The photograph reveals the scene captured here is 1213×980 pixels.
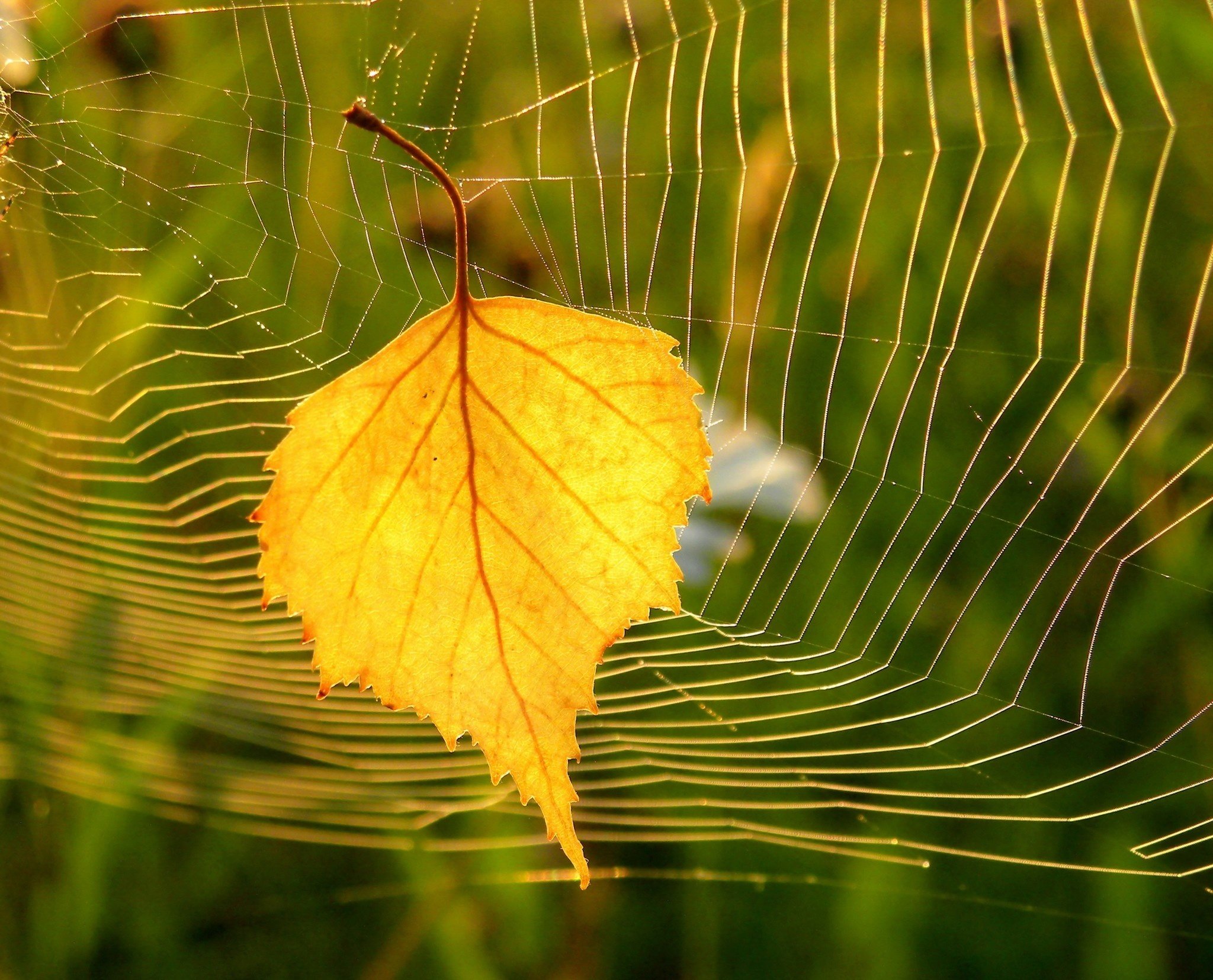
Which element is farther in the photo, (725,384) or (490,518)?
(725,384)

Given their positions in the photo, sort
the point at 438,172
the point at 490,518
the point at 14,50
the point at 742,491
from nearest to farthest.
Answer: the point at 438,172
the point at 490,518
the point at 14,50
the point at 742,491

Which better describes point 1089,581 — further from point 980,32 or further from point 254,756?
point 254,756

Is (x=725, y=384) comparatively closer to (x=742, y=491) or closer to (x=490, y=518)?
(x=742, y=491)

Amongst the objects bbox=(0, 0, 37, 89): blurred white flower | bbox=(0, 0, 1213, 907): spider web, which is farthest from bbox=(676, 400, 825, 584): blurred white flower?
bbox=(0, 0, 37, 89): blurred white flower

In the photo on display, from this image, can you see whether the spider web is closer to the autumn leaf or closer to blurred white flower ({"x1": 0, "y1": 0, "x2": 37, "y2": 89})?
blurred white flower ({"x1": 0, "y1": 0, "x2": 37, "y2": 89})

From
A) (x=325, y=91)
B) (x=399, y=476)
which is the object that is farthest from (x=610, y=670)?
(x=325, y=91)

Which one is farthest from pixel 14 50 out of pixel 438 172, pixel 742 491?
pixel 742 491

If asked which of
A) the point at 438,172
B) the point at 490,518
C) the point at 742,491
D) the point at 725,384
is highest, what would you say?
the point at 725,384
